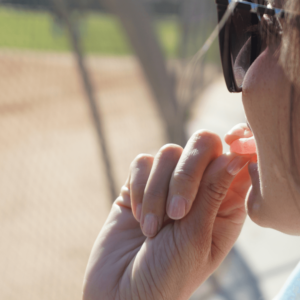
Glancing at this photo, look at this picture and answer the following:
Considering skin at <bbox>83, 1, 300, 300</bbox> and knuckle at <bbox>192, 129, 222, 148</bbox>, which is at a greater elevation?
knuckle at <bbox>192, 129, 222, 148</bbox>

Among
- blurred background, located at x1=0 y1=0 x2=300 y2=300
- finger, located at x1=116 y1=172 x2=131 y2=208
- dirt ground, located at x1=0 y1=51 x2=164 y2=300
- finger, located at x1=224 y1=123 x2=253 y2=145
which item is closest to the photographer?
finger, located at x1=224 y1=123 x2=253 y2=145

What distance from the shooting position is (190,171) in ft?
3.30

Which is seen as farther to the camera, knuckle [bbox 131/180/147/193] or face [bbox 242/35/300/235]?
knuckle [bbox 131/180/147/193]

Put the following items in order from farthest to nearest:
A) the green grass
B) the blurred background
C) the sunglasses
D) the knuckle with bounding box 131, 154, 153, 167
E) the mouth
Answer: the green grass → the blurred background → the knuckle with bounding box 131, 154, 153, 167 → the mouth → the sunglasses

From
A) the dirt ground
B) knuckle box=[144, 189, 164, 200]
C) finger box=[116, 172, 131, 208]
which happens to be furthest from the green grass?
knuckle box=[144, 189, 164, 200]

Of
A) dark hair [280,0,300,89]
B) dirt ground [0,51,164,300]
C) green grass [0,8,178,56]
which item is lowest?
dirt ground [0,51,164,300]

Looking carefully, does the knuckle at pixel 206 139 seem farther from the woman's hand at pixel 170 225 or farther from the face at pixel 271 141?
the face at pixel 271 141

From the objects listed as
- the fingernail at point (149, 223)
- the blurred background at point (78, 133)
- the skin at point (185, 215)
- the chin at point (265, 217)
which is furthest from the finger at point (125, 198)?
the blurred background at point (78, 133)

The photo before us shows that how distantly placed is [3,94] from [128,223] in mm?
3898

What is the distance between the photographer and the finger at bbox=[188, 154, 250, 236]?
3.30ft

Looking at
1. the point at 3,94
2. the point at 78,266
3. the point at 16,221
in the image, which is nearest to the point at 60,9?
the point at 3,94

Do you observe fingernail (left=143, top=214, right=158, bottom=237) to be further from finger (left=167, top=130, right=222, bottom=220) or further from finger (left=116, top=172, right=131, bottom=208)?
finger (left=116, top=172, right=131, bottom=208)

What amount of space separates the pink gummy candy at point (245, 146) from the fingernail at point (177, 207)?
21cm

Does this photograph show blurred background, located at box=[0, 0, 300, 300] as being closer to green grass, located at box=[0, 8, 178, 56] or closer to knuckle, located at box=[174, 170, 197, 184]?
green grass, located at box=[0, 8, 178, 56]
